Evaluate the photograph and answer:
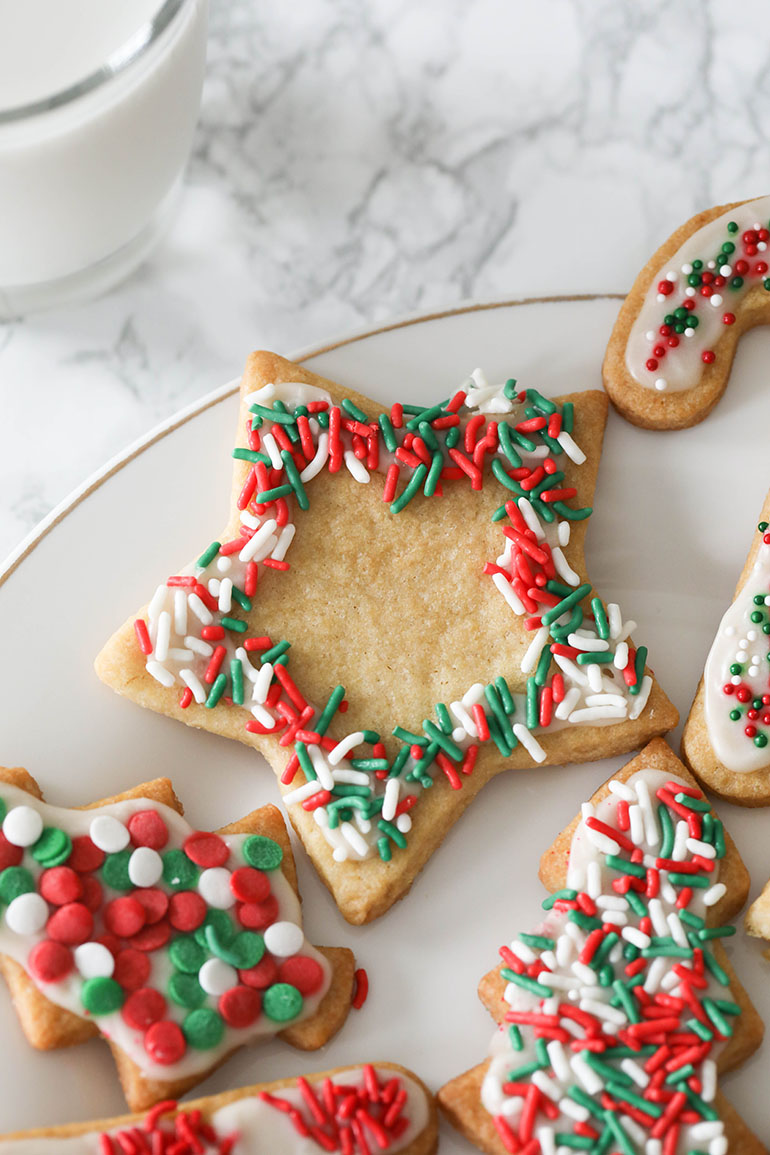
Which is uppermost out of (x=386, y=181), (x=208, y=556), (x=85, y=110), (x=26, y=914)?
(x=85, y=110)

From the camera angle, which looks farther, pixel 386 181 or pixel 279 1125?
pixel 386 181

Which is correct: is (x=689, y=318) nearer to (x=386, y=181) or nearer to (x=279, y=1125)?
(x=386, y=181)

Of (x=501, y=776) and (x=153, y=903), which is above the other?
(x=153, y=903)

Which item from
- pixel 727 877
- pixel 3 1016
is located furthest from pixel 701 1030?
pixel 3 1016

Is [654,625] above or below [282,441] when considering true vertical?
below

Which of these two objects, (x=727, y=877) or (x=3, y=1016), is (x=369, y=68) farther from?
(x=3, y=1016)

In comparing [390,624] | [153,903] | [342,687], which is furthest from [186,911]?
[390,624]

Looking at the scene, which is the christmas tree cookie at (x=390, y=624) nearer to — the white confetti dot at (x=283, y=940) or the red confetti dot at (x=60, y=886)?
the white confetti dot at (x=283, y=940)
